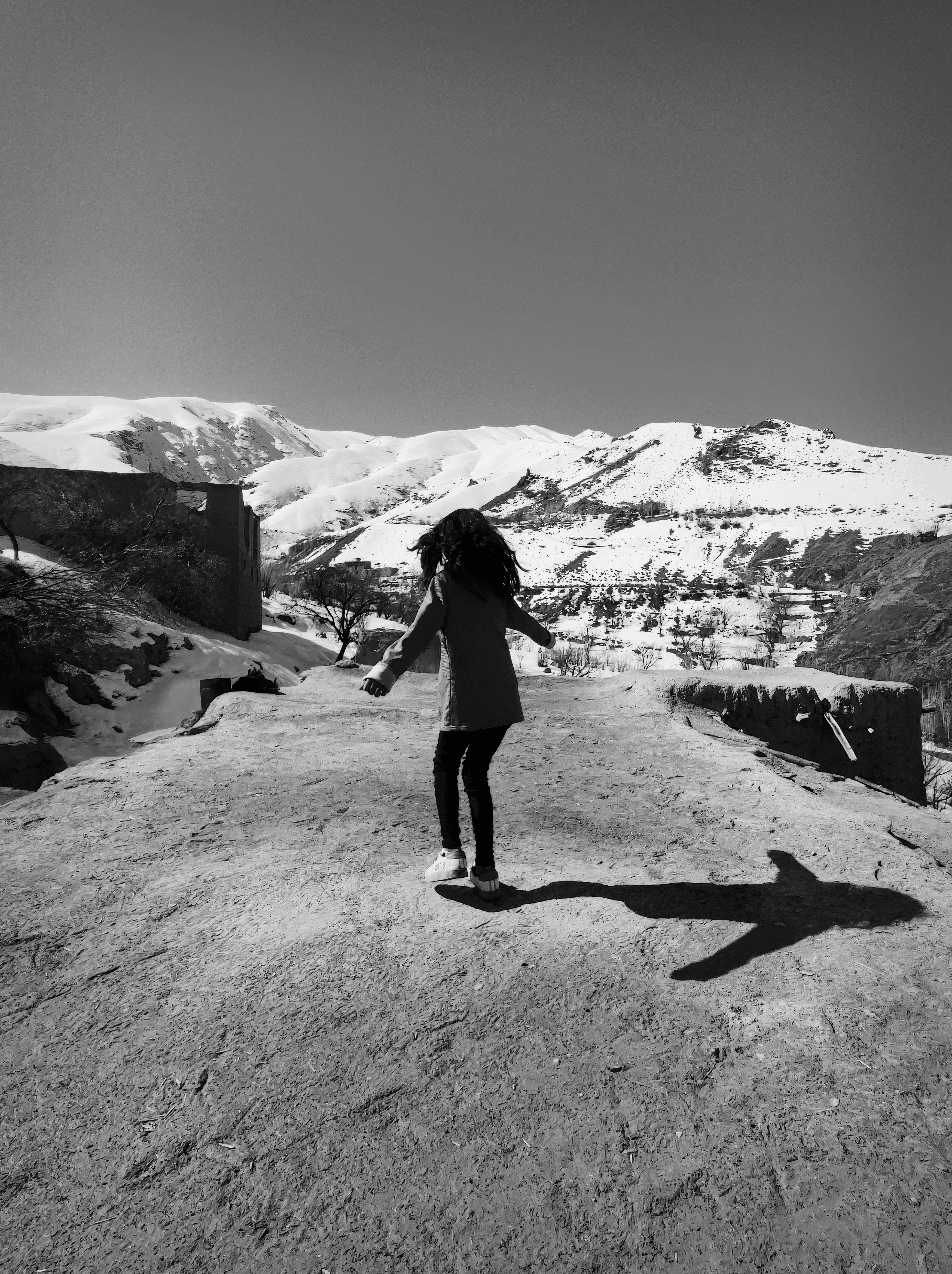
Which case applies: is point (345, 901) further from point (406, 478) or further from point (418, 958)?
point (406, 478)

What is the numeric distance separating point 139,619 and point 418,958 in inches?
810

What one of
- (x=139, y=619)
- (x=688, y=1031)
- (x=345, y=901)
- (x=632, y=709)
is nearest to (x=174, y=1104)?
(x=345, y=901)

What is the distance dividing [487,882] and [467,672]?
81 cm

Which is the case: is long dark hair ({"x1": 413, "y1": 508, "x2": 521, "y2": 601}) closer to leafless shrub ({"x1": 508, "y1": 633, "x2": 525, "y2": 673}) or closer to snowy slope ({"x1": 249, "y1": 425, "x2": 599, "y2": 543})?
leafless shrub ({"x1": 508, "y1": 633, "x2": 525, "y2": 673})

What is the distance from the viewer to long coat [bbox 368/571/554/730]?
2.62m

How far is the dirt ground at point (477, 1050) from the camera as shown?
1.24 m

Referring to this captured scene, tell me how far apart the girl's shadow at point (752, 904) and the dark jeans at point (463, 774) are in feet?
0.81

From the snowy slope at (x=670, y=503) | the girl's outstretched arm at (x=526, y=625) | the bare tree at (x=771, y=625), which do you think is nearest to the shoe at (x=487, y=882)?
the girl's outstretched arm at (x=526, y=625)

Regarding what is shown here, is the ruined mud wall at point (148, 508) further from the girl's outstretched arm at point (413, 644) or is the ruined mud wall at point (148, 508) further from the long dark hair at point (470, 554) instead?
the girl's outstretched arm at point (413, 644)

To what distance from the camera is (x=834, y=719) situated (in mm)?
6738

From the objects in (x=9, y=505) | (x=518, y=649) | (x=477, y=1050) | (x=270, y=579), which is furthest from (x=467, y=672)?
(x=270, y=579)

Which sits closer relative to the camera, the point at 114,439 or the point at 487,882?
the point at 487,882

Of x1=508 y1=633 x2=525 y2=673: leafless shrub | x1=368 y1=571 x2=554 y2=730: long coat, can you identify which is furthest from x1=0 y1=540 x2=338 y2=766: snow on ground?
x1=368 y1=571 x2=554 y2=730: long coat

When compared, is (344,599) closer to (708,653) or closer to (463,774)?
(708,653)
